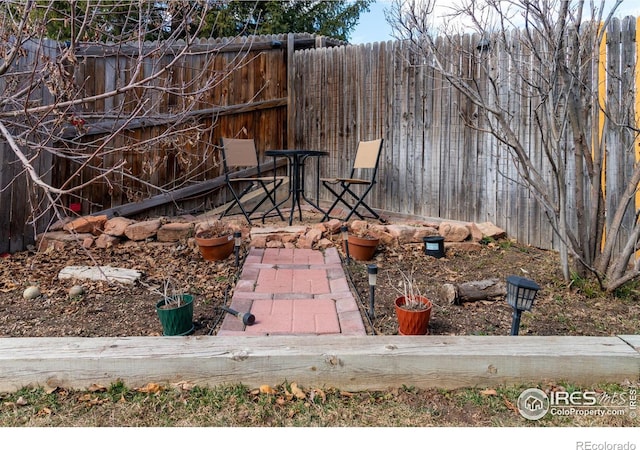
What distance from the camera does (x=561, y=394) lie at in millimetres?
1631

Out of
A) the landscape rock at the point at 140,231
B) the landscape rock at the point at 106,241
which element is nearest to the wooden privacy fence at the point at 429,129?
the landscape rock at the point at 140,231

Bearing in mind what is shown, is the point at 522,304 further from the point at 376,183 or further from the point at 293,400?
the point at 376,183

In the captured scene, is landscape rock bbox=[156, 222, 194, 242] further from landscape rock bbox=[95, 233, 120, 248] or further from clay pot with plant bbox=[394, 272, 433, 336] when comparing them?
clay pot with plant bbox=[394, 272, 433, 336]

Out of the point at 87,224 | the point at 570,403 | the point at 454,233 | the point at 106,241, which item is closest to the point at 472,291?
the point at 570,403

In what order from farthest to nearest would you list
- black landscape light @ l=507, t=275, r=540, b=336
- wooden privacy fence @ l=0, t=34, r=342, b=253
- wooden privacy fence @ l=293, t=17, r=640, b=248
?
1. wooden privacy fence @ l=0, t=34, r=342, b=253
2. wooden privacy fence @ l=293, t=17, r=640, b=248
3. black landscape light @ l=507, t=275, r=540, b=336

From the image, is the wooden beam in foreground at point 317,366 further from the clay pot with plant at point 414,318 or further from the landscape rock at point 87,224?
the landscape rock at point 87,224

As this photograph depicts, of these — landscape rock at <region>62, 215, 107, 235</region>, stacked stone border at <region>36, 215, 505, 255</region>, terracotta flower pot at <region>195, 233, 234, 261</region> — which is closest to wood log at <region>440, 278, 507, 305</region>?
stacked stone border at <region>36, 215, 505, 255</region>

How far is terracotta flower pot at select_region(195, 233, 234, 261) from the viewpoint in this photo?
10.5 ft

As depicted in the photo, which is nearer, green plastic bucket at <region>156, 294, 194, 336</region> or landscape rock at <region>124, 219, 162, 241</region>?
green plastic bucket at <region>156, 294, 194, 336</region>

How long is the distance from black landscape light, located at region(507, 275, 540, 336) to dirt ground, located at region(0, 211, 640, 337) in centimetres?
25

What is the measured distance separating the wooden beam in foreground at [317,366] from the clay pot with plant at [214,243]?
151 centimetres

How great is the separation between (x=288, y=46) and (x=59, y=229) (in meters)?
3.36
